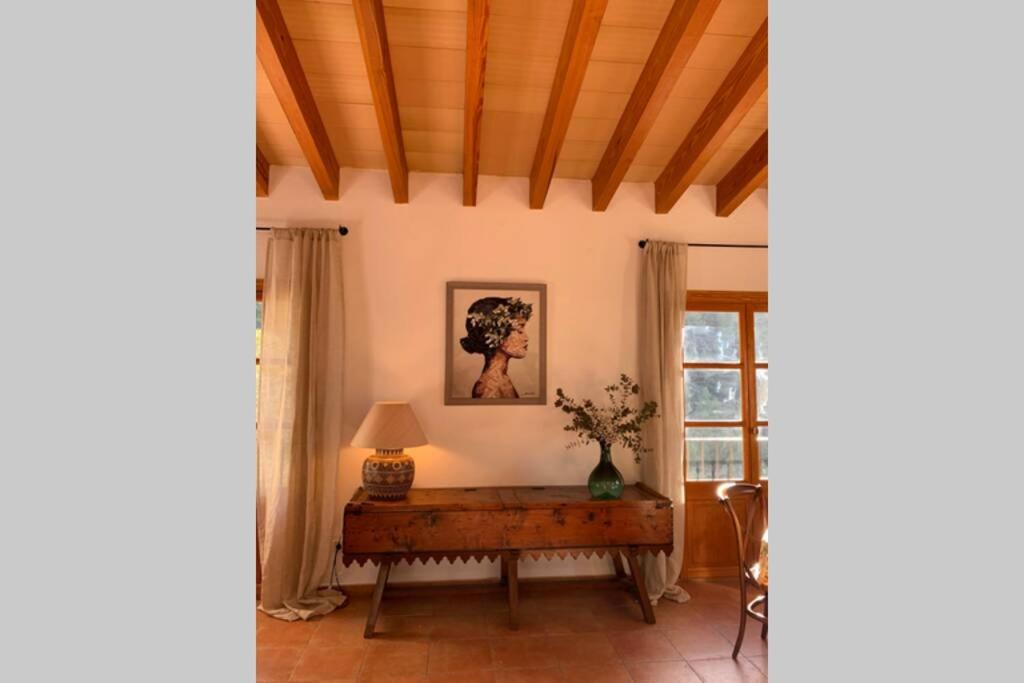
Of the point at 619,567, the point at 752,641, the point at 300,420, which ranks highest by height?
the point at 300,420

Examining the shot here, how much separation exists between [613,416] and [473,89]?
2084 mm

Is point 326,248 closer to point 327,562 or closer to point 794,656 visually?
point 327,562

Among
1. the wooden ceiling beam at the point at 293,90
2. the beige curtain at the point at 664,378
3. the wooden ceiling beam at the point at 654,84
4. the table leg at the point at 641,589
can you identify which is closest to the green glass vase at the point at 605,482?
the table leg at the point at 641,589

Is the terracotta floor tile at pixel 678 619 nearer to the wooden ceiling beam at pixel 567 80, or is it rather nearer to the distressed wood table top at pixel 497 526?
the distressed wood table top at pixel 497 526

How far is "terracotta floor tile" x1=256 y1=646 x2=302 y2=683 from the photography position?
2.68m

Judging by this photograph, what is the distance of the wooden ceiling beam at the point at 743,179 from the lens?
3531 mm

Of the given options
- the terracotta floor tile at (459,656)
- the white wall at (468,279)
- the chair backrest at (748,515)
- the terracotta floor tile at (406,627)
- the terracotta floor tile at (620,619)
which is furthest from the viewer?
the white wall at (468,279)

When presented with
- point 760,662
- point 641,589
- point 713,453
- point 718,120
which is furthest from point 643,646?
point 718,120

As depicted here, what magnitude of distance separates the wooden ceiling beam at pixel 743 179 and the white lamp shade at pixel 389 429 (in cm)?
254

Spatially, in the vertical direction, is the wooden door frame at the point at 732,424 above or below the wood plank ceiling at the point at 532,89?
below

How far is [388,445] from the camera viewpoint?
3225 millimetres

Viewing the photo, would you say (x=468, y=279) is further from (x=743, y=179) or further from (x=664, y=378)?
(x=743, y=179)

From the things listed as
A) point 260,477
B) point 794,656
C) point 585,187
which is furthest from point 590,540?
point 794,656

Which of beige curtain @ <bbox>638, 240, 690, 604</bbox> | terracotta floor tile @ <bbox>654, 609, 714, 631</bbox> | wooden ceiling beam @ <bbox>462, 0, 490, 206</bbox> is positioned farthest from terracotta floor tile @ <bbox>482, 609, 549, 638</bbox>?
wooden ceiling beam @ <bbox>462, 0, 490, 206</bbox>
